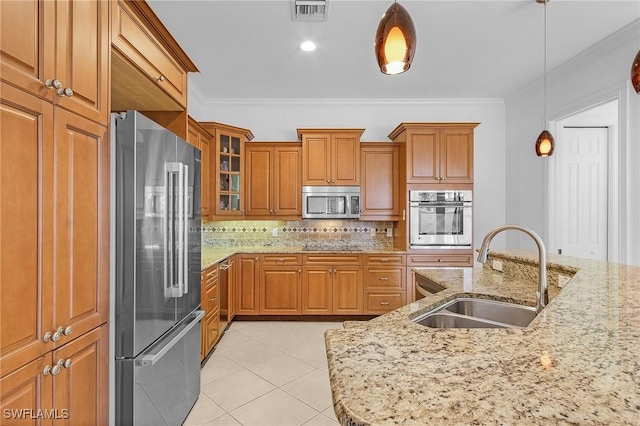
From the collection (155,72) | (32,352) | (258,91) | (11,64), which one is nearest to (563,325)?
(32,352)

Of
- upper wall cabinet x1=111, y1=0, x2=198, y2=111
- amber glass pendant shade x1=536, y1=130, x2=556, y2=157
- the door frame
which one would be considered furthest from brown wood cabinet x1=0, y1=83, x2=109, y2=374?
the door frame

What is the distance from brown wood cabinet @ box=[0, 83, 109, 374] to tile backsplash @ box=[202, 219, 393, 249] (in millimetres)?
3161

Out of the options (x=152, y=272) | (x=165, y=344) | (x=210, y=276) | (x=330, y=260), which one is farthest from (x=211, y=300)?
(x=330, y=260)

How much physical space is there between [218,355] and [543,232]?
3.95 meters

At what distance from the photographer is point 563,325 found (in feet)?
3.21

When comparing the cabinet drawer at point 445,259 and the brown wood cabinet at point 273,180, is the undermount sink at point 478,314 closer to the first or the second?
the cabinet drawer at point 445,259

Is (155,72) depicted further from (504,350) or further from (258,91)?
(258,91)

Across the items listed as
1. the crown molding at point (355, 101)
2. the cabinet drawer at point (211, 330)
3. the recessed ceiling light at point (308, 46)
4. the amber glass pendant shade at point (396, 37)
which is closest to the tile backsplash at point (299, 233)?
the cabinet drawer at point (211, 330)

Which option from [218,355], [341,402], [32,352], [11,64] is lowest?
[218,355]

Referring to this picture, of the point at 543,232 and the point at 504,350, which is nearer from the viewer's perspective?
the point at 504,350

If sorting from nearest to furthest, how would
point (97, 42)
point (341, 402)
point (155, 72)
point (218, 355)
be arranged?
point (341, 402) < point (97, 42) < point (155, 72) < point (218, 355)

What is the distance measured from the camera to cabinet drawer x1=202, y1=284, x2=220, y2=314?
114 inches

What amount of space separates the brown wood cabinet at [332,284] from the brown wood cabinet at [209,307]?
3.85 ft

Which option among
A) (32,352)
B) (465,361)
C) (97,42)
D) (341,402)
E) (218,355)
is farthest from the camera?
(218,355)
